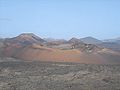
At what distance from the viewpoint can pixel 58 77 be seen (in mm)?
22562

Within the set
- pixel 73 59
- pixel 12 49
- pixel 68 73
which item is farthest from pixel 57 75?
pixel 12 49

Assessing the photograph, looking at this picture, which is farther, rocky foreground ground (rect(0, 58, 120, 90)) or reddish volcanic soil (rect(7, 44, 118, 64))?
reddish volcanic soil (rect(7, 44, 118, 64))

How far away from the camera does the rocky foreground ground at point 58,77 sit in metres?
19.2

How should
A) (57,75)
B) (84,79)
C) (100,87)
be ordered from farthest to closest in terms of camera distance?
(57,75), (84,79), (100,87)

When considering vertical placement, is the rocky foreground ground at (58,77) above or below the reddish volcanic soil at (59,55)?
below

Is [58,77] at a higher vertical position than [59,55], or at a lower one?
lower

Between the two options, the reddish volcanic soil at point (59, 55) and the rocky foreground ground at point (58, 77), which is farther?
the reddish volcanic soil at point (59, 55)

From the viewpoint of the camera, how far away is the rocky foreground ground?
1925cm

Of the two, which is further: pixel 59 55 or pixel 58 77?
pixel 59 55

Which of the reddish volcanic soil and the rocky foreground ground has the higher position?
the reddish volcanic soil

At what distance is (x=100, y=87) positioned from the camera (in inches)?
749

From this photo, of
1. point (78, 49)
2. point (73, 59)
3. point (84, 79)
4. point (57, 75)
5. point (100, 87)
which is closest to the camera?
point (100, 87)

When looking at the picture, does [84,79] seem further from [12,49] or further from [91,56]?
[12,49]

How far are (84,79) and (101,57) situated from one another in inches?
579
